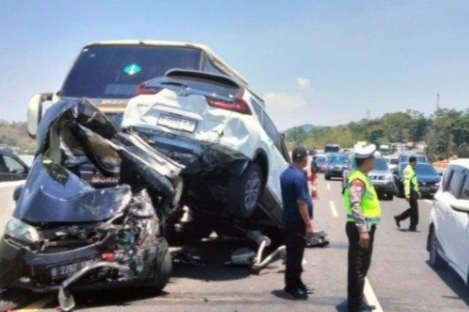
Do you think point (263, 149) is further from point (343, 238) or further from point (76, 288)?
point (343, 238)

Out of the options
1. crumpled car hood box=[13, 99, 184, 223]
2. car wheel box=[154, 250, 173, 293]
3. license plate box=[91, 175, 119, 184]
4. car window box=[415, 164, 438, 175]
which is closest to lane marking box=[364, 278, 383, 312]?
car wheel box=[154, 250, 173, 293]

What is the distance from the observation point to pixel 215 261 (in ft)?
33.6

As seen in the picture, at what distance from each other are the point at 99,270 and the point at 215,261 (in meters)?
3.63

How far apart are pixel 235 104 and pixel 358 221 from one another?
8.25ft

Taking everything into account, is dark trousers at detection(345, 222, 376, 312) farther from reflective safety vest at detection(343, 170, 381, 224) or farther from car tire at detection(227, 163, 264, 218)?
car tire at detection(227, 163, 264, 218)

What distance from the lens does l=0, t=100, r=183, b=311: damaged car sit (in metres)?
6.71

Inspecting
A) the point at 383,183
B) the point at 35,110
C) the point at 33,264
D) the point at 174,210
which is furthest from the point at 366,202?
the point at 383,183

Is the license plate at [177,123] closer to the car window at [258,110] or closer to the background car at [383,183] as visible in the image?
the car window at [258,110]

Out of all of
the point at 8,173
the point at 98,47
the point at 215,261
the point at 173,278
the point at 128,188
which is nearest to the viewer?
the point at 128,188

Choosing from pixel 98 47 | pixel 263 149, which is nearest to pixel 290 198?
pixel 263 149

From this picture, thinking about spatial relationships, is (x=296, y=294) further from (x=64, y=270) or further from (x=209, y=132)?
(x=64, y=270)

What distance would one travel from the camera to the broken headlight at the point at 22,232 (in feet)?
22.2

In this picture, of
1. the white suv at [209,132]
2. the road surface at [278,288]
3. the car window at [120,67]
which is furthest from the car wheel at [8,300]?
the car window at [120,67]

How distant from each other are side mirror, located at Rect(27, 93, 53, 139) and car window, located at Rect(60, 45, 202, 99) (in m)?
0.36
